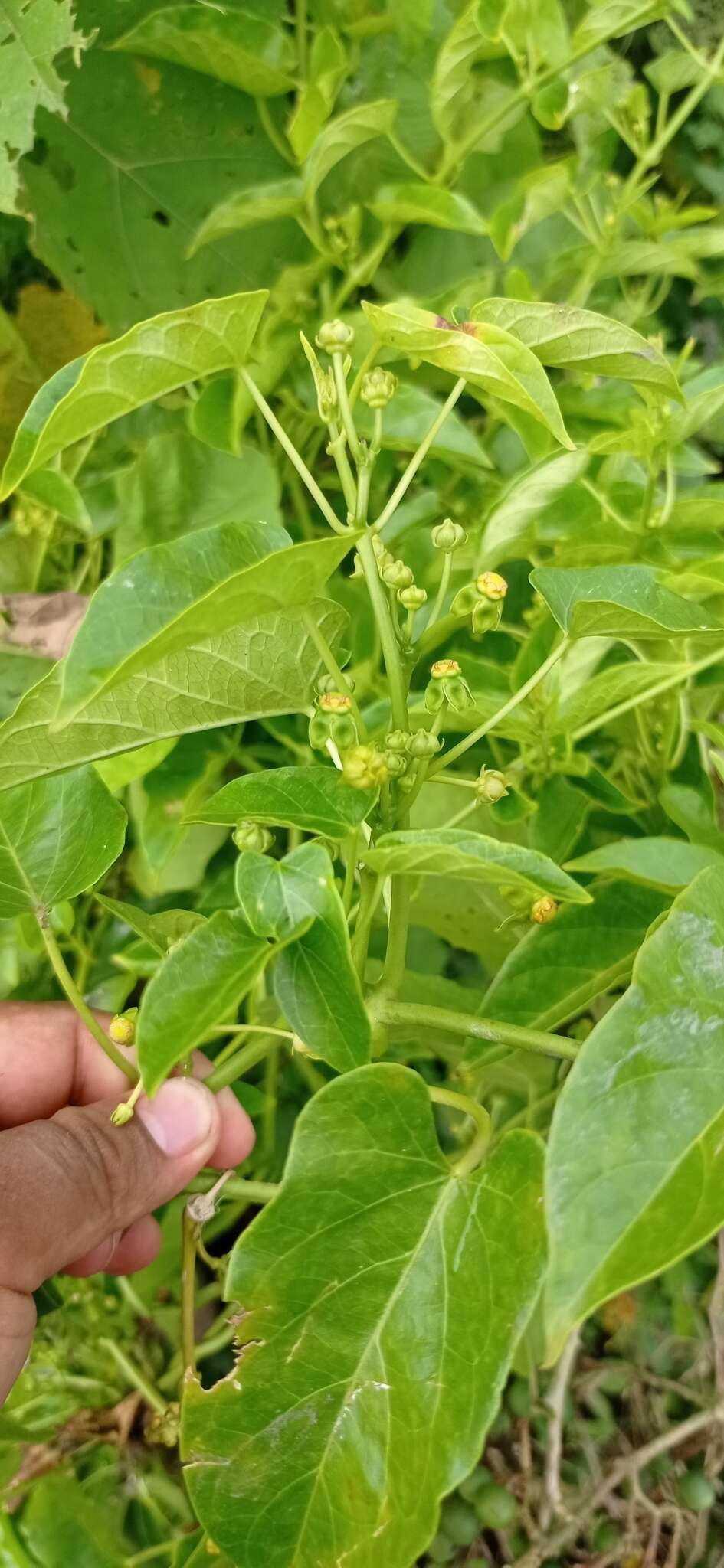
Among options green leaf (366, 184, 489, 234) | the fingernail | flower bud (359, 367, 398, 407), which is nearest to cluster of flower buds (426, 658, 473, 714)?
flower bud (359, 367, 398, 407)

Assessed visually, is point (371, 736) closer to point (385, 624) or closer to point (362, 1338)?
point (385, 624)

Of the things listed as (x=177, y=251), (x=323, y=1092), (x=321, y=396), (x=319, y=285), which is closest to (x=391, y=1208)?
(x=323, y=1092)

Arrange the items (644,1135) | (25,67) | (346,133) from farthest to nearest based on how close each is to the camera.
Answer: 1. (25,67)
2. (346,133)
3. (644,1135)

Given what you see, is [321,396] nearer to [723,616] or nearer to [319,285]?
[723,616]

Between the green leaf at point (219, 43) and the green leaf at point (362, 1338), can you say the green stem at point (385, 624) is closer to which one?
the green leaf at point (362, 1338)

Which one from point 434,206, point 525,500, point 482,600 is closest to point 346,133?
point 434,206

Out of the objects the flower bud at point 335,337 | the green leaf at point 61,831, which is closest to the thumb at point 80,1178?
the green leaf at point 61,831

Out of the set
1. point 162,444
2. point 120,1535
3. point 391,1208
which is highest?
point 162,444
